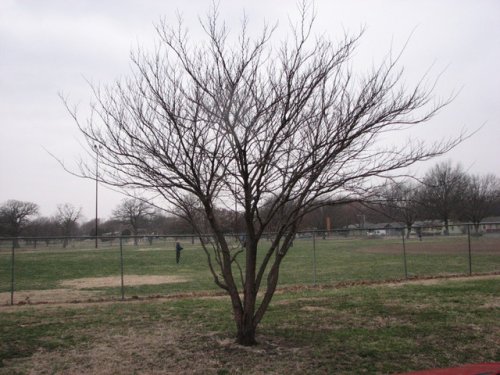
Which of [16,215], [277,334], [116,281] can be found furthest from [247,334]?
[16,215]

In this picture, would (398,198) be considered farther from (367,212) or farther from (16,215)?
(16,215)

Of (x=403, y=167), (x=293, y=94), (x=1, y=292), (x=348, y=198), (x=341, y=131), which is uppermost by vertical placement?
(x=293, y=94)

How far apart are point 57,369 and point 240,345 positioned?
86.8 inches

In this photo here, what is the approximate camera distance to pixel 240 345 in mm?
6230

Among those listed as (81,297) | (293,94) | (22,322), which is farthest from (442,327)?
(81,297)

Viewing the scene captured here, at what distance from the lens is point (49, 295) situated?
47.4 feet

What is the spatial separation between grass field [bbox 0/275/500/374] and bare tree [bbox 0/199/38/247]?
8648cm

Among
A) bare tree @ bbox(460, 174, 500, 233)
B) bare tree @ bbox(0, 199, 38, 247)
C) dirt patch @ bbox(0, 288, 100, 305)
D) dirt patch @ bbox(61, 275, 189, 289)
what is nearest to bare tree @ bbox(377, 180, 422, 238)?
dirt patch @ bbox(0, 288, 100, 305)

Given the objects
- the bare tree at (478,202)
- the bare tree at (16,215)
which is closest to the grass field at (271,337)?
the bare tree at (478,202)

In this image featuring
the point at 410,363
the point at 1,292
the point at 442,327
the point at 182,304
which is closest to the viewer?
the point at 410,363

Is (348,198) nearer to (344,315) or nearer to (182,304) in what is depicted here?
(344,315)

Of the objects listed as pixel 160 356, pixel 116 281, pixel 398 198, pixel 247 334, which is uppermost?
pixel 398 198

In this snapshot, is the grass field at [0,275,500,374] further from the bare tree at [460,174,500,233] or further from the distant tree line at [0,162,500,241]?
the bare tree at [460,174,500,233]

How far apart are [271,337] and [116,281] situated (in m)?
13.1
